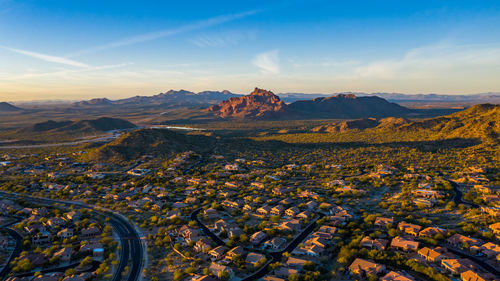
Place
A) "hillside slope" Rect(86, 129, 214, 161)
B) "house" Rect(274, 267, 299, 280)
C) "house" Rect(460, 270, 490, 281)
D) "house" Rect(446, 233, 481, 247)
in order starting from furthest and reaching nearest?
"hillside slope" Rect(86, 129, 214, 161)
"house" Rect(446, 233, 481, 247)
"house" Rect(274, 267, 299, 280)
"house" Rect(460, 270, 490, 281)

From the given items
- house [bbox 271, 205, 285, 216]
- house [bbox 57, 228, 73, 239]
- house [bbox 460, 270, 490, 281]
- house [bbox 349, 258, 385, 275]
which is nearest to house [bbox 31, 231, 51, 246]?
house [bbox 57, 228, 73, 239]

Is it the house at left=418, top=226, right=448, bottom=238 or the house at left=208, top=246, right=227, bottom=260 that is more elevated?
the house at left=418, top=226, right=448, bottom=238

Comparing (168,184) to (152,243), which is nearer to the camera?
(152,243)

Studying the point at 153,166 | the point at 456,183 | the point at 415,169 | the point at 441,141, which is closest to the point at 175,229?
the point at 153,166

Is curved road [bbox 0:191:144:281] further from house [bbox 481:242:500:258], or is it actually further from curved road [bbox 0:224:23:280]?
house [bbox 481:242:500:258]

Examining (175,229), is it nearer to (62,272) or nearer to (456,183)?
(62,272)
